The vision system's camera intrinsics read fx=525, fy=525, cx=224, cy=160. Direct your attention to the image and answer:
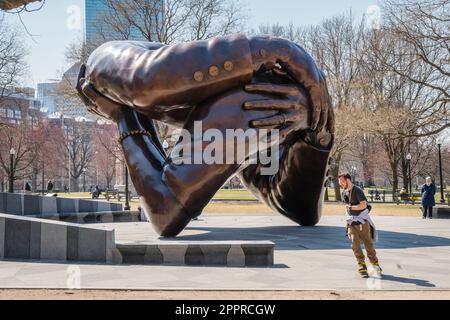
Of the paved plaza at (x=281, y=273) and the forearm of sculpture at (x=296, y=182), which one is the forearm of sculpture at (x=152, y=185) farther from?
the forearm of sculpture at (x=296, y=182)

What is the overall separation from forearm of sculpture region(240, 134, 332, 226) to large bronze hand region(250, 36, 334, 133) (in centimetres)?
99

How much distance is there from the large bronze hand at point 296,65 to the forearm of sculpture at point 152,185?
281 centimetres

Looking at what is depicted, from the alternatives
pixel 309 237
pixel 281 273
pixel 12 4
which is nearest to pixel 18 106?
pixel 309 237

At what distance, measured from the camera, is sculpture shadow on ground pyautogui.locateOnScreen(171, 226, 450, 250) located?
11.0 m

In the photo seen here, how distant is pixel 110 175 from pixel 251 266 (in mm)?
74471

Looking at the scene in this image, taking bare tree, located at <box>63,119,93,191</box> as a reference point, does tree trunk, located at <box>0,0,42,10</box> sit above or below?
below

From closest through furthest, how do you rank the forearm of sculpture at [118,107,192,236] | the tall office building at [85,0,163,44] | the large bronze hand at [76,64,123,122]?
the forearm of sculpture at [118,107,192,236] < the large bronze hand at [76,64,123,122] < the tall office building at [85,0,163,44]

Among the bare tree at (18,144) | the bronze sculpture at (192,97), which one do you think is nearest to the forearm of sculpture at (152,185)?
the bronze sculpture at (192,97)

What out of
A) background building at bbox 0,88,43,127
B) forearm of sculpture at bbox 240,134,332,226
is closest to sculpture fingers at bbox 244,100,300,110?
forearm of sculpture at bbox 240,134,332,226

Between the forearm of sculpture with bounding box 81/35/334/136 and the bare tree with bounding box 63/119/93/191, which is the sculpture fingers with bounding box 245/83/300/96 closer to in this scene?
the forearm of sculpture with bounding box 81/35/334/136
